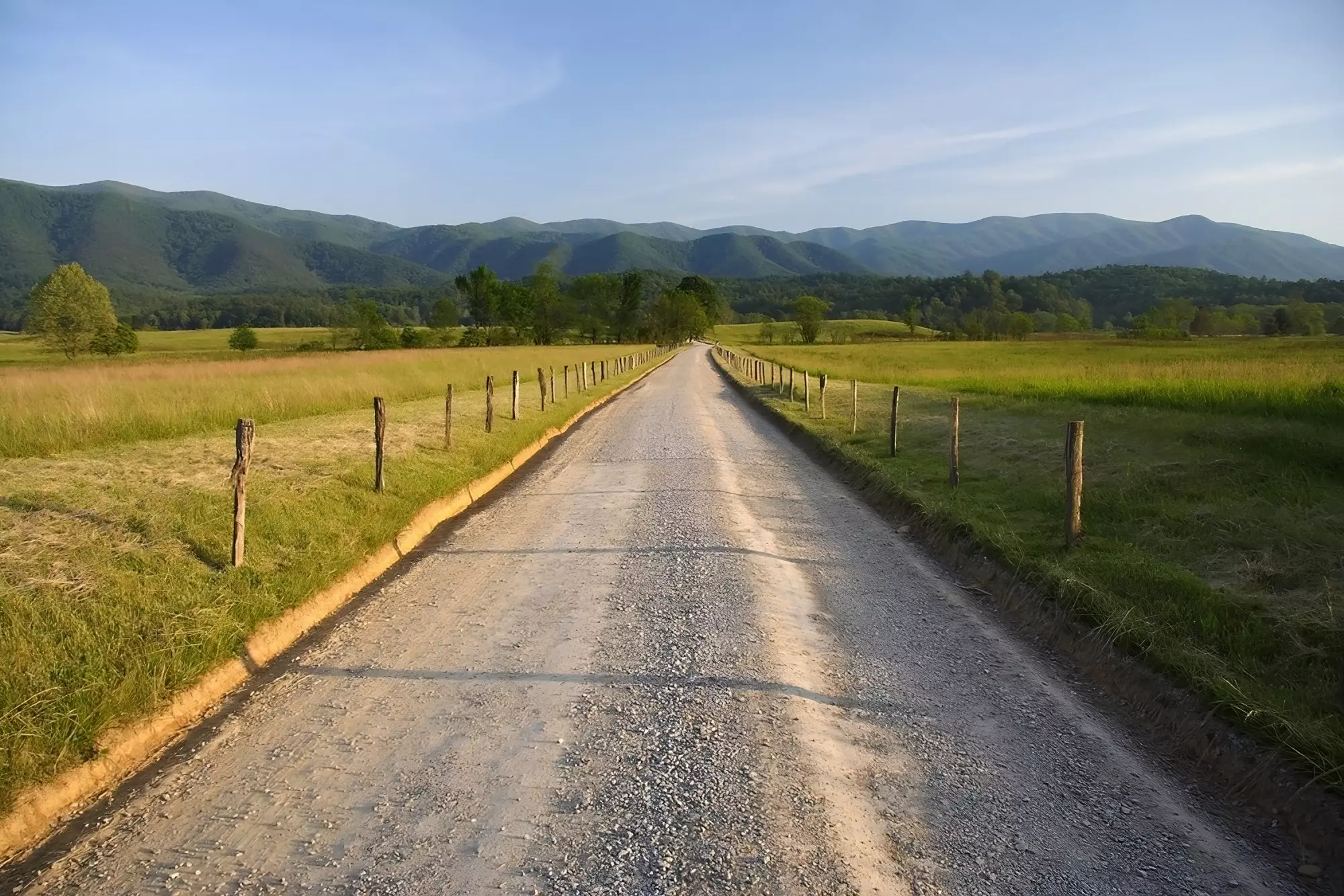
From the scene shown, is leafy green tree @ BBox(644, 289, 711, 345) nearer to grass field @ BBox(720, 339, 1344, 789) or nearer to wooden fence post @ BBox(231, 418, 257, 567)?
grass field @ BBox(720, 339, 1344, 789)

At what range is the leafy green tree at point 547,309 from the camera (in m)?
97.4

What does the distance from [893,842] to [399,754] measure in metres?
2.41

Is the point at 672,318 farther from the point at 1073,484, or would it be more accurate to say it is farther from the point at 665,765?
the point at 665,765

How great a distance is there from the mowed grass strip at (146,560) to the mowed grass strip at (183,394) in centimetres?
130

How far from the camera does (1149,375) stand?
2358 centimetres

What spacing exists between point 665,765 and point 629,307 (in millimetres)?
108418

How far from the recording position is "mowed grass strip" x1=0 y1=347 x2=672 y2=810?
13.4 feet

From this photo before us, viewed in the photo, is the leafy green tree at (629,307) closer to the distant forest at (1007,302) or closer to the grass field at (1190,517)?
the distant forest at (1007,302)

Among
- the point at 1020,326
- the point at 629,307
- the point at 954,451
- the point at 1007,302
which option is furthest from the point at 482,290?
the point at 1007,302

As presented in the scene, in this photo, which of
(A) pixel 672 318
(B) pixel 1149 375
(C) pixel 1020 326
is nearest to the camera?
(B) pixel 1149 375

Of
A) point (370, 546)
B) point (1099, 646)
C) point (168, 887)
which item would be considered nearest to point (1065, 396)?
point (1099, 646)

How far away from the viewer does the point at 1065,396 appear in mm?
20562

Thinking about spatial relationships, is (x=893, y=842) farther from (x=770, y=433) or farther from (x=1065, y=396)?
(x=1065, y=396)

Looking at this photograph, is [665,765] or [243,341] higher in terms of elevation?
[243,341]
